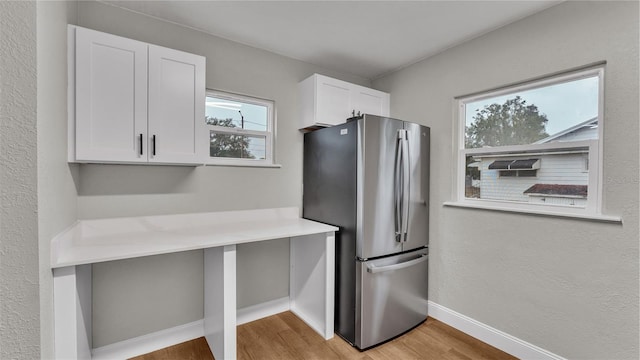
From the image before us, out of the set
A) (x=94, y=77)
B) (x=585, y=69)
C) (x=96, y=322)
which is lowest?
(x=96, y=322)

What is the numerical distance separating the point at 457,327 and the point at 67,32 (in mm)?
3508

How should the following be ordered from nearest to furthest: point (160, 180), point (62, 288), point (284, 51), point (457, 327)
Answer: point (62, 288)
point (160, 180)
point (457, 327)
point (284, 51)

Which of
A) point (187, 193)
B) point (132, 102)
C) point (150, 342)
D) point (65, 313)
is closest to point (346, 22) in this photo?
point (132, 102)

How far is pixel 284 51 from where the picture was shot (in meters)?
2.65

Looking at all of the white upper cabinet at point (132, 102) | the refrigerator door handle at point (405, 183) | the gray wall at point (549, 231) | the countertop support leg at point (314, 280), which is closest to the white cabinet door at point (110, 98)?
the white upper cabinet at point (132, 102)

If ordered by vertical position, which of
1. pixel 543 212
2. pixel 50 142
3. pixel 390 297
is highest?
pixel 50 142

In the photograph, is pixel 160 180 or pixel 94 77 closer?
pixel 94 77

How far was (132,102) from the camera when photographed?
1.76 m

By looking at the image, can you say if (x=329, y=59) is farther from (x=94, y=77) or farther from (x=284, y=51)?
(x=94, y=77)

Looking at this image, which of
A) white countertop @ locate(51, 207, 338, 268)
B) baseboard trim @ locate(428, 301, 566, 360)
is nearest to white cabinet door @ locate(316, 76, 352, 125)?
white countertop @ locate(51, 207, 338, 268)

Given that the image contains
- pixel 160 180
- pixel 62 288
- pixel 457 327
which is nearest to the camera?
pixel 62 288

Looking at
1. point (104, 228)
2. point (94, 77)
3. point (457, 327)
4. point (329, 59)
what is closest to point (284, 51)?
point (329, 59)

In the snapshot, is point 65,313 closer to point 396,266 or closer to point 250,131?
point 250,131

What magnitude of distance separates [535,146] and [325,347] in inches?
86.1
